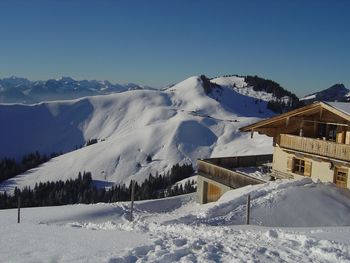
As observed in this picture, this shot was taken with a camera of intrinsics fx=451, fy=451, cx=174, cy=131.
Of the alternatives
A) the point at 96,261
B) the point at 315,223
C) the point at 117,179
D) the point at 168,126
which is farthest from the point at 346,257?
the point at 168,126

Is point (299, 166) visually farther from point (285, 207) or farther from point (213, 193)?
point (285, 207)

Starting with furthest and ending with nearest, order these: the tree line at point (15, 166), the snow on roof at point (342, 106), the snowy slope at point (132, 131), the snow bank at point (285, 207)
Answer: the tree line at point (15, 166) < the snowy slope at point (132, 131) < the snow on roof at point (342, 106) < the snow bank at point (285, 207)

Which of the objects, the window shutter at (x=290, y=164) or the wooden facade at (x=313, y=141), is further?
the window shutter at (x=290, y=164)

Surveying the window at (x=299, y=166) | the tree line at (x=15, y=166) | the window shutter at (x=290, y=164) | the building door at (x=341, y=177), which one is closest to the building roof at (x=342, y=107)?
the building door at (x=341, y=177)

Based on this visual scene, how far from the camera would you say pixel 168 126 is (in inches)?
4498

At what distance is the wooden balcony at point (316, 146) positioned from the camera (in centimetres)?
2373

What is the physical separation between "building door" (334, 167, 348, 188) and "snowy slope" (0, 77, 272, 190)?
5245cm

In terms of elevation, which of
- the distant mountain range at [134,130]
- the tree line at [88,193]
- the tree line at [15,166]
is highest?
the distant mountain range at [134,130]

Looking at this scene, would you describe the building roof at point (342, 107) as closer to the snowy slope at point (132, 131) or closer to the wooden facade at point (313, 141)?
the wooden facade at point (313, 141)

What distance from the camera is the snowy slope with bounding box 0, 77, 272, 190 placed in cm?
9381

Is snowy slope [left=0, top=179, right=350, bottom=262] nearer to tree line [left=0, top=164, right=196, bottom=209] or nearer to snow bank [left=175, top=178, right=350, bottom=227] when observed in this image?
snow bank [left=175, top=178, right=350, bottom=227]

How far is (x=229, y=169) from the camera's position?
2733 centimetres

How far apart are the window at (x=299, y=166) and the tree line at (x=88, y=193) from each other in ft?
98.5

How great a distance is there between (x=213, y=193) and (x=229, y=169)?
215cm
